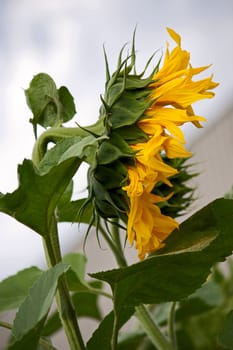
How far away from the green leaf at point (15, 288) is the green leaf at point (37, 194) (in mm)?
141

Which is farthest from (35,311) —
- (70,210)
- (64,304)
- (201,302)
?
(201,302)

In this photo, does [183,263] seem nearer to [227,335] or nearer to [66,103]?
[227,335]

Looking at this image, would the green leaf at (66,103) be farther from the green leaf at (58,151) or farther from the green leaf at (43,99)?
the green leaf at (58,151)

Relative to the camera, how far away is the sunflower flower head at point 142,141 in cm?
44

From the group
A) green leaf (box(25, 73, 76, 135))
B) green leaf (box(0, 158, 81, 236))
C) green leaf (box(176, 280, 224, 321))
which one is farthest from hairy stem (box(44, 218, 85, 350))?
green leaf (box(176, 280, 224, 321))

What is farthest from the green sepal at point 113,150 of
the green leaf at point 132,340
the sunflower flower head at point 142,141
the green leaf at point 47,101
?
the green leaf at point 132,340

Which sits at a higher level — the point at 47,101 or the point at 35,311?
the point at 47,101

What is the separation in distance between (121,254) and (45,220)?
128 mm

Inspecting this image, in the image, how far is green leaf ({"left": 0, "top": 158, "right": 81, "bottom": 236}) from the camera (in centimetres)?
44

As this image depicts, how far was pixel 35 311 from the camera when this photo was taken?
18.0 inches

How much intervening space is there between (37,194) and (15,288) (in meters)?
0.19

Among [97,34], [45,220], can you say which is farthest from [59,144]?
[97,34]

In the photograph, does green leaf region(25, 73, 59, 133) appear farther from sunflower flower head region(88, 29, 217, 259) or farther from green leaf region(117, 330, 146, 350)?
green leaf region(117, 330, 146, 350)

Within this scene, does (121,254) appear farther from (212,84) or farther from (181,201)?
(212,84)
